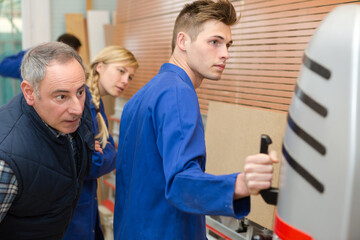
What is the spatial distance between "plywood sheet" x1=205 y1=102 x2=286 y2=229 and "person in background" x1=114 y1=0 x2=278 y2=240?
649 mm

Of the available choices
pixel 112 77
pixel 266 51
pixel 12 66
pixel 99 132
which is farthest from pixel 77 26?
pixel 266 51

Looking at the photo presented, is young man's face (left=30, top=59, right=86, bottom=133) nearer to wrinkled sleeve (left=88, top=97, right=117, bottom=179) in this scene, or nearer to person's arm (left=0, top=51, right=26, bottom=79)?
wrinkled sleeve (left=88, top=97, right=117, bottom=179)

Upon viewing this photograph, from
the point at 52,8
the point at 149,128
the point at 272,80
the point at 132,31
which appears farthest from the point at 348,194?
the point at 52,8

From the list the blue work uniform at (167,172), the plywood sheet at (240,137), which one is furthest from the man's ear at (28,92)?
the plywood sheet at (240,137)

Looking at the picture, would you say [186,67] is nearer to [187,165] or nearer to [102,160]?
[187,165]

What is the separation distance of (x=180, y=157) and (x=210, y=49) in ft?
1.74

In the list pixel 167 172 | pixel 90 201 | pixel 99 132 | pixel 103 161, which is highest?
pixel 167 172

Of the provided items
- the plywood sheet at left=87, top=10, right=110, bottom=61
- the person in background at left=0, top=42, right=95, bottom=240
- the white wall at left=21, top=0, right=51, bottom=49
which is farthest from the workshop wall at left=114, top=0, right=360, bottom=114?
the white wall at left=21, top=0, right=51, bottom=49

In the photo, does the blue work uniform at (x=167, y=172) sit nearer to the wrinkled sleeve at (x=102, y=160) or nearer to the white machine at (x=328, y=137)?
the white machine at (x=328, y=137)

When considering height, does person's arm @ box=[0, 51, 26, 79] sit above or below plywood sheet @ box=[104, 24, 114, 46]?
below

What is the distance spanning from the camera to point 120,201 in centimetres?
138

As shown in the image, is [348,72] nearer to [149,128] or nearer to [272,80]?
[149,128]

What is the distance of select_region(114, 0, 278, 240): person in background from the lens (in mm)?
852

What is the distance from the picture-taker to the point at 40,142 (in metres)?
1.31
